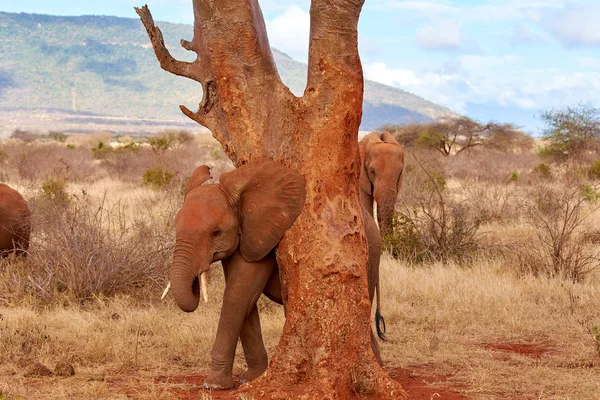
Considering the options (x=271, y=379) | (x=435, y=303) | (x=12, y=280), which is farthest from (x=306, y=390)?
(x=12, y=280)

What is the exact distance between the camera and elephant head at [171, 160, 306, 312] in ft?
17.1

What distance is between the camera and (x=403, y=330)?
7.98 metres

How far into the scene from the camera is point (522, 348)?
7277mm

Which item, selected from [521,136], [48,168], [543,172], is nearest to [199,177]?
[543,172]

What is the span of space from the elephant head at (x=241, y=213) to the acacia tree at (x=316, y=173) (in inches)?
3.7

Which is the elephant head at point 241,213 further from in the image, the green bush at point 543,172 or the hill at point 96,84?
the hill at point 96,84

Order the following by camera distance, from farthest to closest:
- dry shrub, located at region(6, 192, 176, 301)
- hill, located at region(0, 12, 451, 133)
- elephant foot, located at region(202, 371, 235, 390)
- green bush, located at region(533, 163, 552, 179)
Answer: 1. hill, located at region(0, 12, 451, 133)
2. green bush, located at region(533, 163, 552, 179)
3. dry shrub, located at region(6, 192, 176, 301)
4. elephant foot, located at region(202, 371, 235, 390)

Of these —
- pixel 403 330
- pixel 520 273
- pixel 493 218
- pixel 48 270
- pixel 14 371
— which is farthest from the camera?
pixel 493 218

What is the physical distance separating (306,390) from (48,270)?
4.41 metres

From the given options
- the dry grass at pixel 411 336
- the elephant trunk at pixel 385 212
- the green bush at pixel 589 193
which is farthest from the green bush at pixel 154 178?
the dry grass at pixel 411 336

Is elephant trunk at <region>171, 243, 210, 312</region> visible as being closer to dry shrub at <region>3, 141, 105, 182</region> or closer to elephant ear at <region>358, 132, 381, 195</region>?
elephant ear at <region>358, 132, 381, 195</region>

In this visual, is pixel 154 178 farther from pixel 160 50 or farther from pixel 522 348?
pixel 522 348

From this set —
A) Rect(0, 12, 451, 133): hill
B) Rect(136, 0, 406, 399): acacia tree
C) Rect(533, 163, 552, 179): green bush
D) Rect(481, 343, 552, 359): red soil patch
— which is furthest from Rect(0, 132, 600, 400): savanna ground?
Rect(0, 12, 451, 133): hill

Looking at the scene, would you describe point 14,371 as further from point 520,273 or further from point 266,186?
point 520,273
